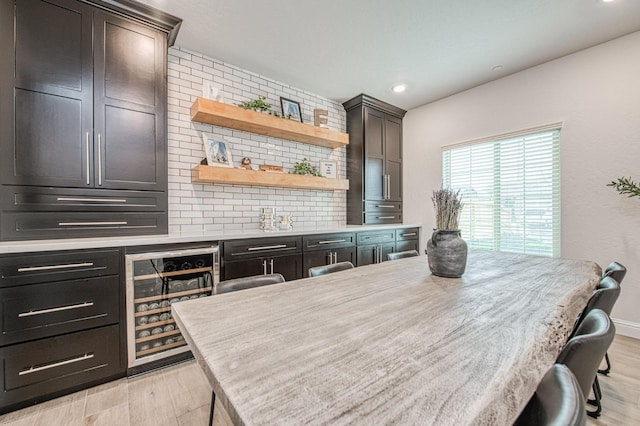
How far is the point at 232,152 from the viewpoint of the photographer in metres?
3.01

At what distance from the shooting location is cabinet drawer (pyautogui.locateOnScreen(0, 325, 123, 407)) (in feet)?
5.25

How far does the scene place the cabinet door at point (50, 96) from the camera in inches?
71.3

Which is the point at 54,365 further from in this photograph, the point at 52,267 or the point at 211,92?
the point at 211,92

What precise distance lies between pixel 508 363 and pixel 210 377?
667mm

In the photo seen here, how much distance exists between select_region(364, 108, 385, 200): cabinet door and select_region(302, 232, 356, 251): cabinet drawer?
0.87 meters

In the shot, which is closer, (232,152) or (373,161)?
(232,152)

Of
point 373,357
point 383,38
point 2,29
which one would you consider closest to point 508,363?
point 373,357

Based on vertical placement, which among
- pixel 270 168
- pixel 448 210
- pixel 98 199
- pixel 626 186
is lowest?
pixel 448 210

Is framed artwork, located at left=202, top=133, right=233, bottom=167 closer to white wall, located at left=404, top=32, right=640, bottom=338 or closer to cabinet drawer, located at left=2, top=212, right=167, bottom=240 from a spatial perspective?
cabinet drawer, located at left=2, top=212, right=167, bottom=240

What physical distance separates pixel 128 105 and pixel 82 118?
32 centimetres

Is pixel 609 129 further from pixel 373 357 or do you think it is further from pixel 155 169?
pixel 155 169

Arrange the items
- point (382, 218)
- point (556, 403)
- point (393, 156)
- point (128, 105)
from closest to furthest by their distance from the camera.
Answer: point (556, 403), point (128, 105), point (382, 218), point (393, 156)

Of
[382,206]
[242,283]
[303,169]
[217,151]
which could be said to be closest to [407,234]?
[382,206]

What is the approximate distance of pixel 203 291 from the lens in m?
2.26
